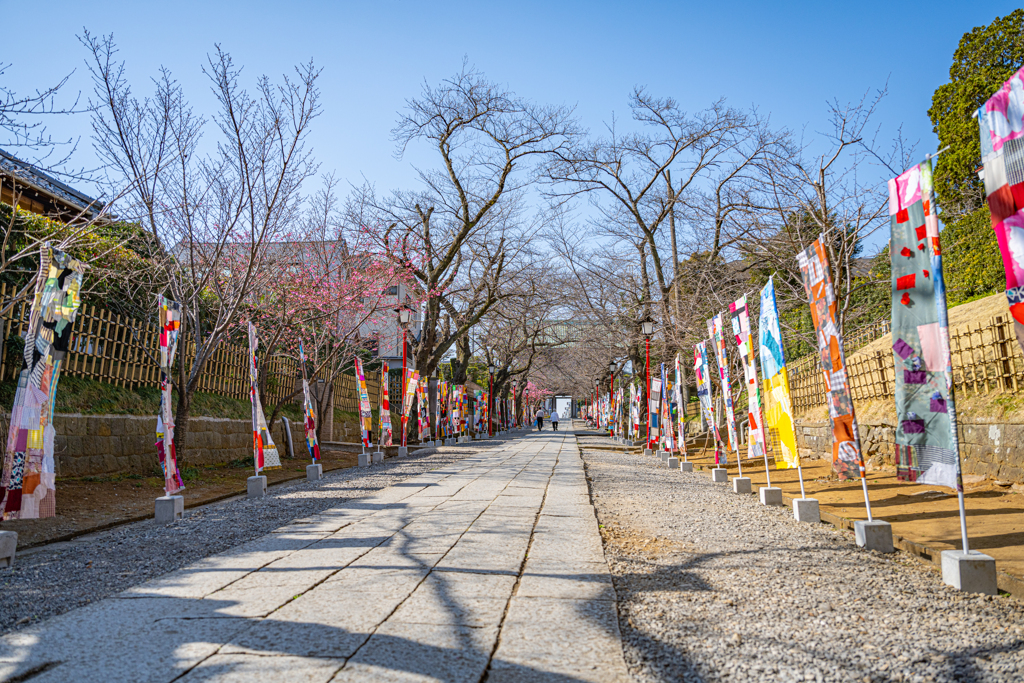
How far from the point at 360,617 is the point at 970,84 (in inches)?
763

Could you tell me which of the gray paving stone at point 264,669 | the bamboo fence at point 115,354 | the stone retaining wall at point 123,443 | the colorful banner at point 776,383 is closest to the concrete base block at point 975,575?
the colorful banner at point 776,383

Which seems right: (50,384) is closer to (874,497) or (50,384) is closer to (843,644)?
(843,644)

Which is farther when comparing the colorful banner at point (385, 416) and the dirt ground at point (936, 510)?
the colorful banner at point (385, 416)

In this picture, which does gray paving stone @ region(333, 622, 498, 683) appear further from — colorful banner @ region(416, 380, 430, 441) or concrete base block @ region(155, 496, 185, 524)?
colorful banner @ region(416, 380, 430, 441)

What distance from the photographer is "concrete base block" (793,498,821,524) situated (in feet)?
18.6

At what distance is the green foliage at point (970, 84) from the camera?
14.9 metres

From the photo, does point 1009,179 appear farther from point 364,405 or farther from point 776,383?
point 364,405

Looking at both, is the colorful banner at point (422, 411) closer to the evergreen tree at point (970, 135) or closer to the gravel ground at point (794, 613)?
the gravel ground at point (794, 613)

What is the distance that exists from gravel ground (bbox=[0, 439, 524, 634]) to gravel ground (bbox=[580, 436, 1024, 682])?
→ 287 centimetres

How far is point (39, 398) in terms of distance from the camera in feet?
15.7

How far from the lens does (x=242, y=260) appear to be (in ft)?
39.4

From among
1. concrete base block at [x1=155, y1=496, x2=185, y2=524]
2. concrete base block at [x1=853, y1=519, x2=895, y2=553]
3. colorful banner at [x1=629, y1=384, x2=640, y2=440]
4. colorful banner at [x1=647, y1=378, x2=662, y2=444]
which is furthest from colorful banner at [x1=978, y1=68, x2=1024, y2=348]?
colorful banner at [x1=629, y1=384, x2=640, y2=440]

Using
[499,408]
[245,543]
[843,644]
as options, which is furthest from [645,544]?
[499,408]

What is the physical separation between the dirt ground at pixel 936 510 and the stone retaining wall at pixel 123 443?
8644 millimetres
